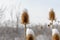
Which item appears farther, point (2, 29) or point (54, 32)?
point (2, 29)

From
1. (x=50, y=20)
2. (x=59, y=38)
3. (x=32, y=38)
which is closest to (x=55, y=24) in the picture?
(x=50, y=20)

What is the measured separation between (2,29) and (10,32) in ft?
2.86

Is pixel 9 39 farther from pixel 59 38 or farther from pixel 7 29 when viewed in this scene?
pixel 59 38

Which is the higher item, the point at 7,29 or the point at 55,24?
the point at 55,24

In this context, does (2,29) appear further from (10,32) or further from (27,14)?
(27,14)

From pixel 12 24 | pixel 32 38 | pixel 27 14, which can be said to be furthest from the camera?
pixel 12 24

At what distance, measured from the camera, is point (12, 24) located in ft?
45.0

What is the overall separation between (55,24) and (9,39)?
11564 millimetres

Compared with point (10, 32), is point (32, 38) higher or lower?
higher

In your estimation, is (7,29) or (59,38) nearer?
(59,38)

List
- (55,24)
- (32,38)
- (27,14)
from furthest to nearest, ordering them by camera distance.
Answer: (27,14) < (55,24) < (32,38)

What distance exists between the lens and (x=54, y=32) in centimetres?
229

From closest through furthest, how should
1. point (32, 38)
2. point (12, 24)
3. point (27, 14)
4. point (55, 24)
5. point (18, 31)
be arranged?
point (32, 38) → point (55, 24) → point (27, 14) → point (12, 24) → point (18, 31)

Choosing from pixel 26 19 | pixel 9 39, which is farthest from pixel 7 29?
pixel 26 19
